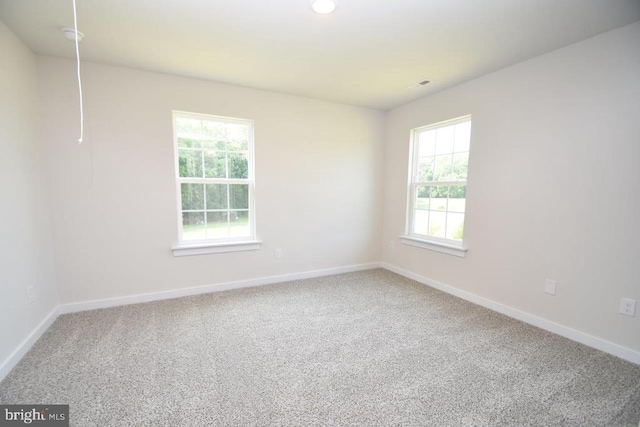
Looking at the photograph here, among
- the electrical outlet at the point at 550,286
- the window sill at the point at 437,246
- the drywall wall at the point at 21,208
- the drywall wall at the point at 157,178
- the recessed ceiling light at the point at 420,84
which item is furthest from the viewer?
the window sill at the point at 437,246

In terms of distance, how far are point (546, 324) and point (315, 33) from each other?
10.4 feet

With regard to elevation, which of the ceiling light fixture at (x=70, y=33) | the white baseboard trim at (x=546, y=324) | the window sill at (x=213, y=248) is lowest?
the white baseboard trim at (x=546, y=324)

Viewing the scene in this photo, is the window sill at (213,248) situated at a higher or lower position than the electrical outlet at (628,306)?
higher

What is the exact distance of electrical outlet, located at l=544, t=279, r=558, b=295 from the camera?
234 cm

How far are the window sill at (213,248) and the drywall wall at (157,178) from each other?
0.07 m

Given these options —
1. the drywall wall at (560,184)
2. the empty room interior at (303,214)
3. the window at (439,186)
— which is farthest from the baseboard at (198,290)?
the drywall wall at (560,184)

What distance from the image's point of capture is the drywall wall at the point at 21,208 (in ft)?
6.07

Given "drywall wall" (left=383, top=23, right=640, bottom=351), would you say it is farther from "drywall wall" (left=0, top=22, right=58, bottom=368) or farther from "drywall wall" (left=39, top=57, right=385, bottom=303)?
"drywall wall" (left=0, top=22, right=58, bottom=368)

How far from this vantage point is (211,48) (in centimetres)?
227

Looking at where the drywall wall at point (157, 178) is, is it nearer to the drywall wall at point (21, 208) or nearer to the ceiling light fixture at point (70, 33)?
the drywall wall at point (21, 208)

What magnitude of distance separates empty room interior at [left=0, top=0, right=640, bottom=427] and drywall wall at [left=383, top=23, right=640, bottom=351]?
0.01 m

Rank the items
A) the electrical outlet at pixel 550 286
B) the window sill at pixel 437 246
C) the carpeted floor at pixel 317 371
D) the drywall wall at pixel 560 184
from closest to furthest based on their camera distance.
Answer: the carpeted floor at pixel 317 371, the drywall wall at pixel 560 184, the electrical outlet at pixel 550 286, the window sill at pixel 437 246

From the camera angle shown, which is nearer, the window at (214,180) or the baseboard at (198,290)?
the baseboard at (198,290)

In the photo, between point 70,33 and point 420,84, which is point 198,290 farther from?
point 420,84
